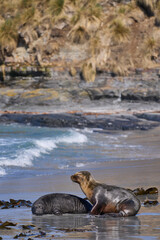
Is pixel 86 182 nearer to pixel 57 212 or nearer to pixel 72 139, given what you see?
pixel 57 212

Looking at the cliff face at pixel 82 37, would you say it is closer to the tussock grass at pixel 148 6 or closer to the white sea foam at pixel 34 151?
the tussock grass at pixel 148 6

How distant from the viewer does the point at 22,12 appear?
34688 millimetres

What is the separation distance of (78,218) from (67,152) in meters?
8.26

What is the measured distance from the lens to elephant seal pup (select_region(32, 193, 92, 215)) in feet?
18.3

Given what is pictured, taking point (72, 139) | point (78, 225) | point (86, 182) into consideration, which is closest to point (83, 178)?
point (86, 182)

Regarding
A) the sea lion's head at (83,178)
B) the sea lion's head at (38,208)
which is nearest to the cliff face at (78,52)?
the sea lion's head at (83,178)

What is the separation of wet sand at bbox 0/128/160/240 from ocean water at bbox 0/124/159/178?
46.3 inches

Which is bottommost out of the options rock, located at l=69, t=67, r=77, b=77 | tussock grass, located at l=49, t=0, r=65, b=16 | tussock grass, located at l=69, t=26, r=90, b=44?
rock, located at l=69, t=67, r=77, b=77

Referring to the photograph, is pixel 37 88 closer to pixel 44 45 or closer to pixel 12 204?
pixel 44 45

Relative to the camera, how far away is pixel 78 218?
5.33 m

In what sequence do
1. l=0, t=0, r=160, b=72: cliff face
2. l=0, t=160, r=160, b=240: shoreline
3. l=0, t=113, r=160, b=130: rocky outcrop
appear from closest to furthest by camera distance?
1. l=0, t=160, r=160, b=240: shoreline
2. l=0, t=113, r=160, b=130: rocky outcrop
3. l=0, t=0, r=160, b=72: cliff face

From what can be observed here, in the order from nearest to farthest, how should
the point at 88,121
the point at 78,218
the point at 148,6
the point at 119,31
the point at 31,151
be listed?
the point at 78,218
the point at 31,151
the point at 88,121
the point at 119,31
the point at 148,6

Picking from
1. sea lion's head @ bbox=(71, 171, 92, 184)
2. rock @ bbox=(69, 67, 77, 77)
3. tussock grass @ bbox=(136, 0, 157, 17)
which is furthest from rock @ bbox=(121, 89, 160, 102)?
sea lion's head @ bbox=(71, 171, 92, 184)

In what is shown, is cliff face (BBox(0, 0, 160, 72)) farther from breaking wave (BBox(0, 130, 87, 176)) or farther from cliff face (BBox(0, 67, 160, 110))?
→ breaking wave (BBox(0, 130, 87, 176))
